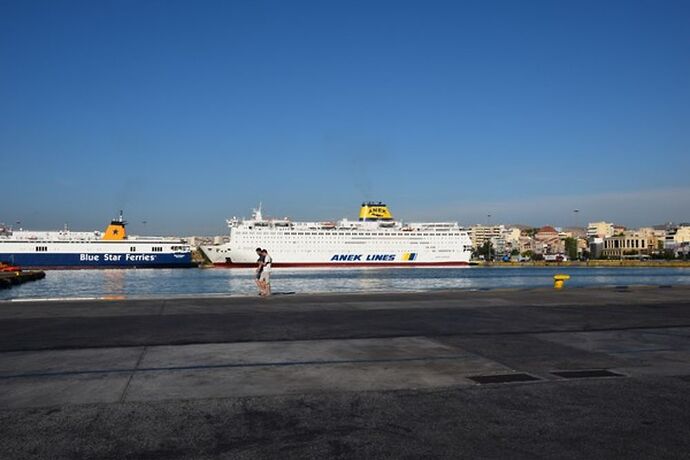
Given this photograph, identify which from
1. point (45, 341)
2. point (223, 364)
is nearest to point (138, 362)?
point (223, 364)

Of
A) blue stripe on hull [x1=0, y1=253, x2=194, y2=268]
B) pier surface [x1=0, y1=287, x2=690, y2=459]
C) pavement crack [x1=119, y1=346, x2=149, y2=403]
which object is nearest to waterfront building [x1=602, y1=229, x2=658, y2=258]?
blue stripe on hull [x1=0, y1=253, x2=194, y2=268]

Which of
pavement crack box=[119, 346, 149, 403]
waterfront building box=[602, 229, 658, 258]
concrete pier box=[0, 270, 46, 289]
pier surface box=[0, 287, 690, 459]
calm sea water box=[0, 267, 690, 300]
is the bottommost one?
calm sea water box=[0, 267, 690, 300]

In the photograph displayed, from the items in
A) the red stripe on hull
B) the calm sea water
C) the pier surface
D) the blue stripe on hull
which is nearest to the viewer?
the pier surface

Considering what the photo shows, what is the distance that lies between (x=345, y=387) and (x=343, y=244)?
278 ft

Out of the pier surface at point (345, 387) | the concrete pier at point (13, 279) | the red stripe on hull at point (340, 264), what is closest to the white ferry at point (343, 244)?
the red stripe on hull at point (340, 264)

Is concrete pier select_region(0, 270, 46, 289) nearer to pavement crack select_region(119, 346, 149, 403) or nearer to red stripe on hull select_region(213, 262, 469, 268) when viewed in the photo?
pavement crack select_region(119, 346, 149, 403)

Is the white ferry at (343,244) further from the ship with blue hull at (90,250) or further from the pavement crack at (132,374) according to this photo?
the pavement crack at (132,374)

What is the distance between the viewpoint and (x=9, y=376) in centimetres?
538

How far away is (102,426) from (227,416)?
2.50 ft

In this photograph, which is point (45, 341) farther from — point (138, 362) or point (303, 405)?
point (303, 405)

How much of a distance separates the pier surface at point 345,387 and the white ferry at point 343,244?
77.6 meters

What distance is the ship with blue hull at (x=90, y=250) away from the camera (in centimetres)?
8494

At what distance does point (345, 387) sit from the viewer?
4.91 metres

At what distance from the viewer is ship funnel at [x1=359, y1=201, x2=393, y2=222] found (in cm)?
9681
